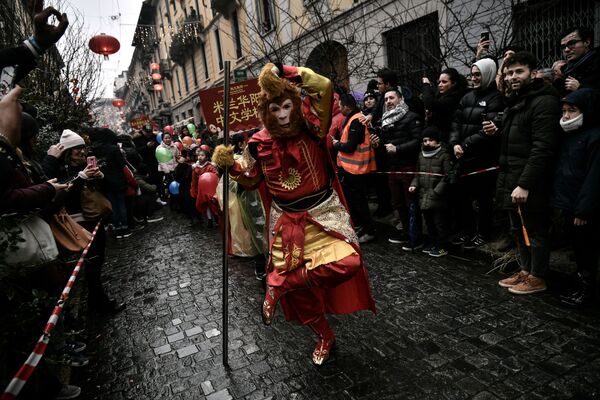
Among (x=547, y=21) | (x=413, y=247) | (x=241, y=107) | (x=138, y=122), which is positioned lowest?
(x=413, y=247)

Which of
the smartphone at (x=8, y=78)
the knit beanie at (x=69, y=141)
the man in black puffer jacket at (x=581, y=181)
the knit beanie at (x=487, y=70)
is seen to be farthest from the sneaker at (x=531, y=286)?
the knit beanie at (x=69, y=141)

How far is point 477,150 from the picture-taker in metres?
4.51

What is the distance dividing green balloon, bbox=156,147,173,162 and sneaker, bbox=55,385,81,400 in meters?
8.62

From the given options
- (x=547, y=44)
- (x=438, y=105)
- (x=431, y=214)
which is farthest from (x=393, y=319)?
(x=547, y=44)

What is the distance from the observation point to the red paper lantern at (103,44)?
10398 millimetres

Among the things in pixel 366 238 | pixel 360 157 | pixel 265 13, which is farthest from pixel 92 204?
pixel 265 13

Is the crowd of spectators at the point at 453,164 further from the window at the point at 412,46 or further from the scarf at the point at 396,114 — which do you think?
the window at the point at 412,46

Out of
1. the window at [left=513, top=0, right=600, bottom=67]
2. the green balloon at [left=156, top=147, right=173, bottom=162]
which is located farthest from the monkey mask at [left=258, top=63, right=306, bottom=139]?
the green balloon at [left=156, top=147, right=173, bottom=162]

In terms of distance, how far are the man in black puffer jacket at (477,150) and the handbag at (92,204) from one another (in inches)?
155

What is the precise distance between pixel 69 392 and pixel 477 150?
452 cm

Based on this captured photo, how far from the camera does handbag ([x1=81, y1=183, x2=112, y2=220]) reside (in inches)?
156

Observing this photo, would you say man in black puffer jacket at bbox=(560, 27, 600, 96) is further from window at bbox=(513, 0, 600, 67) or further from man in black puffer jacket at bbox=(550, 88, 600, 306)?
window at bbox=(513, 0, 600, 67)

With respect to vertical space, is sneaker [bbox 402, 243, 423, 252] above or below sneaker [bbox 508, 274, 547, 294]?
above

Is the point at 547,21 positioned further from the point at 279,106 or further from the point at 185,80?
the point at 185,80
